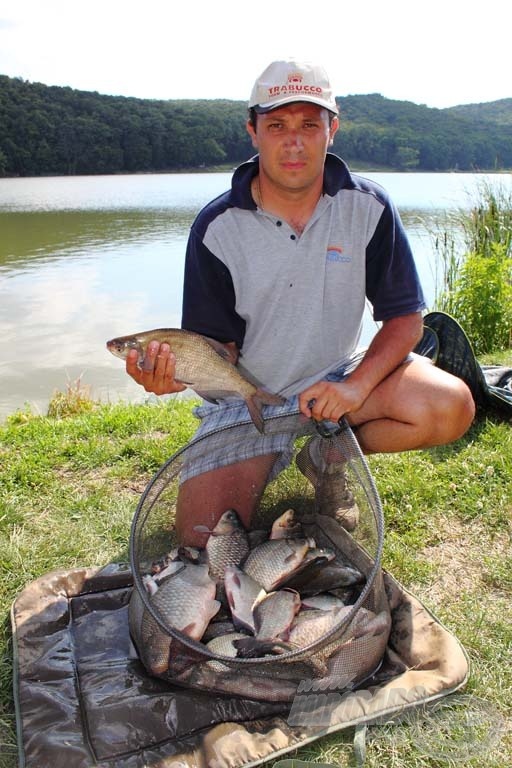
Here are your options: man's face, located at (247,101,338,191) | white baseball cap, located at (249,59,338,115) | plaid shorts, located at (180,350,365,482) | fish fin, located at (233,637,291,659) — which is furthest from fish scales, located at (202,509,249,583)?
white baseball cap, located at (249,59,338,115)

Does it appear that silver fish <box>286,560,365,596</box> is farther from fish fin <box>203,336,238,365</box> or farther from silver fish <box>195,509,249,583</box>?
fish fin <box>203,336,238,365</box>

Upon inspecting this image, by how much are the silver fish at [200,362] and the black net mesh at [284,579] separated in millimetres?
147

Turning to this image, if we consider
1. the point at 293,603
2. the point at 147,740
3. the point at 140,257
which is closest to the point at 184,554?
the point at 293,603

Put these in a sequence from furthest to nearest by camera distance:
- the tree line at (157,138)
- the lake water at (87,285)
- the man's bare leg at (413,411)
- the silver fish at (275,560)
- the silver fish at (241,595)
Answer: the tree line at (157,138) < the lake water at (87,285) < the man's bare leg at (413,411) < the silver fish at (275,560) < the silver fish at (241,595)

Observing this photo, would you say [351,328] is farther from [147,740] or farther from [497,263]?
[497,263]

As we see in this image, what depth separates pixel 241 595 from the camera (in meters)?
2.39

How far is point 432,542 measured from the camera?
3043 millimetres

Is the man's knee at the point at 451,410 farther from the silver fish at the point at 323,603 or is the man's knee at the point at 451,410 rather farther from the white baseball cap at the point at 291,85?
the white baseball cap at the point at 291,85

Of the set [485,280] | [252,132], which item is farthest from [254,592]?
[485,280]

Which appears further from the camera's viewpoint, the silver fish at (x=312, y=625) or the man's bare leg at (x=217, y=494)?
the man's bare leg at (x=217, y=494)

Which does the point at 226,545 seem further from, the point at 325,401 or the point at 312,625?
the point at 325,401

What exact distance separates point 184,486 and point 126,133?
57.8 metres

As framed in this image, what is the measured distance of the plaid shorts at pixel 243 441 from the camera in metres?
2.69

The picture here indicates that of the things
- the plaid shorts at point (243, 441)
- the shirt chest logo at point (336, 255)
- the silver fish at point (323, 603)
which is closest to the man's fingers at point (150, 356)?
the plaid shorts at point (243, 441)
